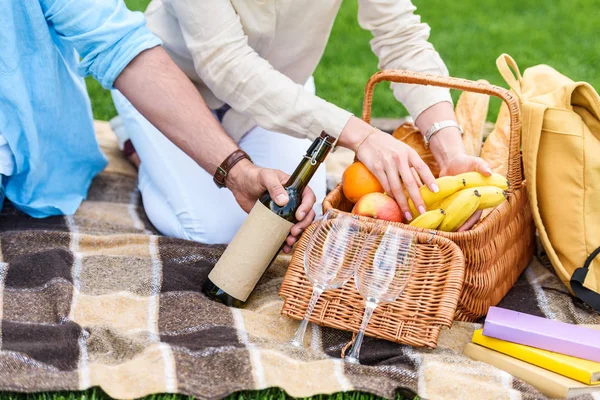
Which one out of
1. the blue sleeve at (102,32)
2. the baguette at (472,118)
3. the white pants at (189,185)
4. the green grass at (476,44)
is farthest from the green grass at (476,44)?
the blue sleeve at (102,32)

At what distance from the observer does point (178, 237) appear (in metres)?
2.82

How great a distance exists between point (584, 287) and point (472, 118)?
2.46ft

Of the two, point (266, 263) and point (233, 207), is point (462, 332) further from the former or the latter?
point (233, 207)

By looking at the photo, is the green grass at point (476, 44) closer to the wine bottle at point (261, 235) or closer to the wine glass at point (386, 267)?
the wine bottle at point (261, 235)

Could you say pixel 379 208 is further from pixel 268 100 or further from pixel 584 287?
pixel 584 287

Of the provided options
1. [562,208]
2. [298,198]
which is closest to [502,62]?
[562,208]

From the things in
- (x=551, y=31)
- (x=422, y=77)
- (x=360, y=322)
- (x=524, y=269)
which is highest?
(x=422, y=77)

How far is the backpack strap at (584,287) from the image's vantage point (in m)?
2.36

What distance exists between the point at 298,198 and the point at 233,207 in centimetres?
65

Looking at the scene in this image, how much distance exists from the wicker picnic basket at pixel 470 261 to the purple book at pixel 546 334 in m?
0.14

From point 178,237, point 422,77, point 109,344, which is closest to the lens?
point 109,344

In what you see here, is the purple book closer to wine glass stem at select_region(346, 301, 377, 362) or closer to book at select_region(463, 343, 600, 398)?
book at select_region(463, 343, 600, 398)

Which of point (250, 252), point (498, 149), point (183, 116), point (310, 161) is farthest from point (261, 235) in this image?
point (498, 149)

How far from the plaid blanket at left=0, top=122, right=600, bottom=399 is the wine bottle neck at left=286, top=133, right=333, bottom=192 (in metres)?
0.36
